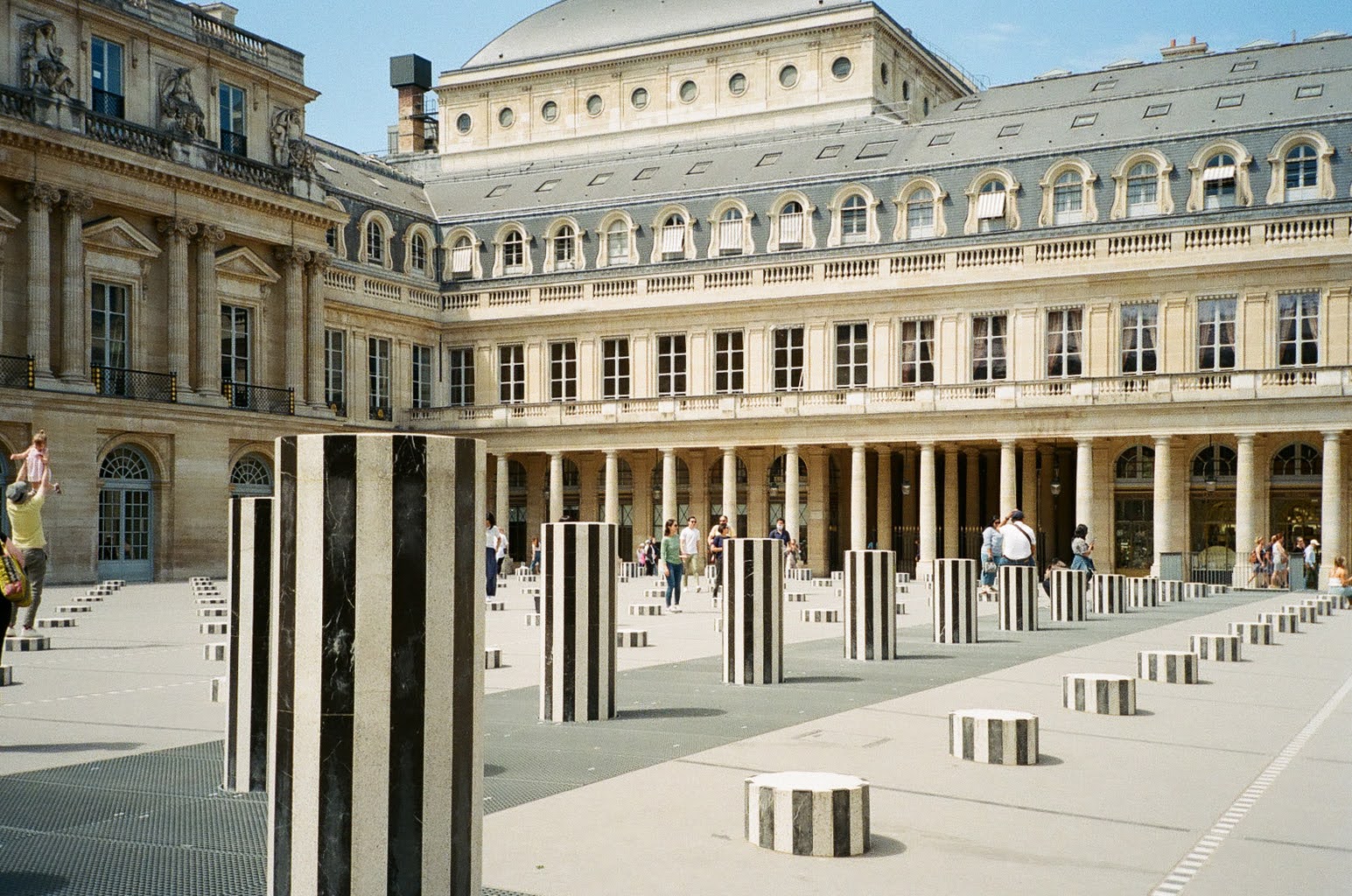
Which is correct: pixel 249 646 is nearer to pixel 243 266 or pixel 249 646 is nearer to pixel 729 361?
pixel 243 266

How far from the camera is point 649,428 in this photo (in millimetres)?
52938

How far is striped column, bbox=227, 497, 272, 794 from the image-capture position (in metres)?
8.75

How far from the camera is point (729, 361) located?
5272cm

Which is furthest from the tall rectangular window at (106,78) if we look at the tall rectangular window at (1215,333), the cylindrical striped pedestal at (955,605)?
the tall rectangular window at (1215,333)

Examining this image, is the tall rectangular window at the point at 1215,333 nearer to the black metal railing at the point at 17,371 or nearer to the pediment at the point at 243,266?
the pediment at the point at 243,266

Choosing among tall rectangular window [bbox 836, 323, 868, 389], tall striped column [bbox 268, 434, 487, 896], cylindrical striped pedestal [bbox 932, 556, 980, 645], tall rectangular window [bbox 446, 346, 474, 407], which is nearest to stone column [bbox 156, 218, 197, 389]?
tall rectangular window [bbox 446, 346, 474, 407]

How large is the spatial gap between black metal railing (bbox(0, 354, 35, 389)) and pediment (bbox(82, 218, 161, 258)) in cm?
395

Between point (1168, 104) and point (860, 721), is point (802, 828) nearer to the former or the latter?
point (860, 721)

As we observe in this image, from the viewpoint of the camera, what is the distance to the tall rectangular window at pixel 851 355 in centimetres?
5062

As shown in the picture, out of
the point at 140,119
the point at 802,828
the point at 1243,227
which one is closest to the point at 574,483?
the point at 140,119

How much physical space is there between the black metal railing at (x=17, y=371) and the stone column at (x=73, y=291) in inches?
41.6

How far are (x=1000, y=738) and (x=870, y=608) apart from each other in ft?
23.5

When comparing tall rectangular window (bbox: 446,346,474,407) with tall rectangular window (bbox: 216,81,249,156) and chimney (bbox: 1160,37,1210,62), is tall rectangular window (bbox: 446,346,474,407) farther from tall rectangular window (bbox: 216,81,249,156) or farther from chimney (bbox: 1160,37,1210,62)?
chimney (bbox: 1160,37,1210,62)

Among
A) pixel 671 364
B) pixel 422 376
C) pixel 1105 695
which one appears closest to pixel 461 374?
pixel 422 376
